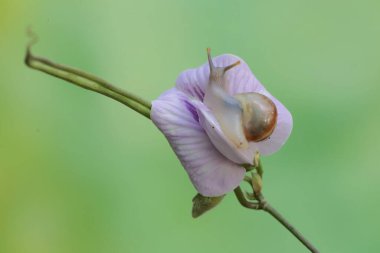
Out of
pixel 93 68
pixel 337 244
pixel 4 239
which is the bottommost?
pixel 337 244

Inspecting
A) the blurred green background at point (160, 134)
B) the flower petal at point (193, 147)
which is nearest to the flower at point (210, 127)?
the flower petal at point (193, 147)

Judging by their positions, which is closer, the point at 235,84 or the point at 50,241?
the point at 235,84

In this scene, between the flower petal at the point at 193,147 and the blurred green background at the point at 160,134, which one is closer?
the flower petal at the point at 193,147

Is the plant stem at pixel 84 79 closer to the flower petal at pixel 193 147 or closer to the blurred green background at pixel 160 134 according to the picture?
the flower petal at pixel 193 147

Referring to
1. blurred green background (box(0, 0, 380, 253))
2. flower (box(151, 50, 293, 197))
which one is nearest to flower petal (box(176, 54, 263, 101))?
flower (box(151, 50, 293, 197))

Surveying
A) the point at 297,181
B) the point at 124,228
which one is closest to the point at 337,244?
the point at 297,181

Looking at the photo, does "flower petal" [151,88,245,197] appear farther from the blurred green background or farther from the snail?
the blurred green background

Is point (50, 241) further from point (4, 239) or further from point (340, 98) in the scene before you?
point (340, 98)
